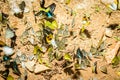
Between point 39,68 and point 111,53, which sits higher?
Answer: point 111,53

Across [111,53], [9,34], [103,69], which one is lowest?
[103,69]

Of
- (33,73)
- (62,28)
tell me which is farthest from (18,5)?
(33,73)

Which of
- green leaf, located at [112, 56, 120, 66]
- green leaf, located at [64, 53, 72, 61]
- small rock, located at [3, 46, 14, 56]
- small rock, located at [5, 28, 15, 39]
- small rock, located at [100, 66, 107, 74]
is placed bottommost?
small rock, located at [100, 66, 107, 74]

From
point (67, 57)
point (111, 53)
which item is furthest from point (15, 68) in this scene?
point (111, 53)

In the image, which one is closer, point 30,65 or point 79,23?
point 30,65

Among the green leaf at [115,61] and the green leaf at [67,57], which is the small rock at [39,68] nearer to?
the green leaf at [67,57]

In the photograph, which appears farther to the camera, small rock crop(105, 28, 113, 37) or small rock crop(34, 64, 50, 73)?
small rock crop(105, 28, 113, 37)

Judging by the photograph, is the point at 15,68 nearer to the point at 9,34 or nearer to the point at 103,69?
the point at 9,34

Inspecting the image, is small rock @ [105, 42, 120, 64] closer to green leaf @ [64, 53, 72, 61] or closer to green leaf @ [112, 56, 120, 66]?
green leaf @ [112, 56, 120, 66]

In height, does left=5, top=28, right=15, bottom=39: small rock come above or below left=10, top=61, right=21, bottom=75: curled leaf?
above

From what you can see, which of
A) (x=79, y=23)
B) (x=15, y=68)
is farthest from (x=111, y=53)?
(x=15, y=68)

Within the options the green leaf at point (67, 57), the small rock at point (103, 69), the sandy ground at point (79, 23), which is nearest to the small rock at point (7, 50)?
the sandy ground at point (79, 23)

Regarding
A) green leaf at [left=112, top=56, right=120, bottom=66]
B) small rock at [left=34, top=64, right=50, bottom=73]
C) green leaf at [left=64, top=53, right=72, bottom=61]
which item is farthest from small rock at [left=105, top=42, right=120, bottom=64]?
small rock at [left=34, top=64, right=50, bottom=73]

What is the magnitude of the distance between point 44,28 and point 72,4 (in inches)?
12.0
